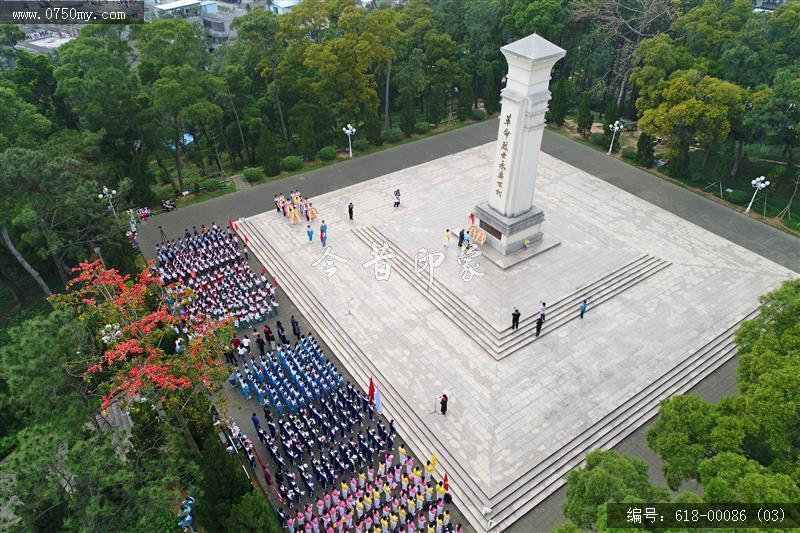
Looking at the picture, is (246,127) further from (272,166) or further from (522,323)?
(522,323)

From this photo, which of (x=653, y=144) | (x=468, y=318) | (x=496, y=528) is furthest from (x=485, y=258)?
(x=653, y=144)

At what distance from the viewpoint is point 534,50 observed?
16703 mm

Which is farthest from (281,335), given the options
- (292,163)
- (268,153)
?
(292,163)

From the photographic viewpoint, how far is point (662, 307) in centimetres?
1850

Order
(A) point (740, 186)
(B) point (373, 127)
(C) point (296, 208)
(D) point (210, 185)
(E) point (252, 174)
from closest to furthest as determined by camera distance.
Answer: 1. (C) point (296, 208)
2. (A) point (740, 186)
3. (D) point (210, 185)
4. (E) point (252, 174)
5. (B) point (373, 127)

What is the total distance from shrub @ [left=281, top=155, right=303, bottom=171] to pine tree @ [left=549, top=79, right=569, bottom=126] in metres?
15.1

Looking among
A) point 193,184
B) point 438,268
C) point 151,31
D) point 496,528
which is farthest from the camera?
point 193,184

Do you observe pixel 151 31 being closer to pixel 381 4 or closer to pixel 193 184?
pixel 193 184

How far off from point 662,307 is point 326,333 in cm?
1159

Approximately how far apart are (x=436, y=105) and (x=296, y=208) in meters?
12.4

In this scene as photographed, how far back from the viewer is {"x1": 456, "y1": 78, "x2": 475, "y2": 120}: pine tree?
31833 mm

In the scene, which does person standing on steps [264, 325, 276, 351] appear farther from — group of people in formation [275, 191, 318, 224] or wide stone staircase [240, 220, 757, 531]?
group of people in formation [275, 191, 318, 224]

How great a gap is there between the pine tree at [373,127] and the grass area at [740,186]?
11.3 meters

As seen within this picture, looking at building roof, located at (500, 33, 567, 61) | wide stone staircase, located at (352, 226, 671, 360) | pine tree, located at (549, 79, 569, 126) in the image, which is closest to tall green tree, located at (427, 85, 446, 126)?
pine tree, located at (549, 79, 569, 126)
